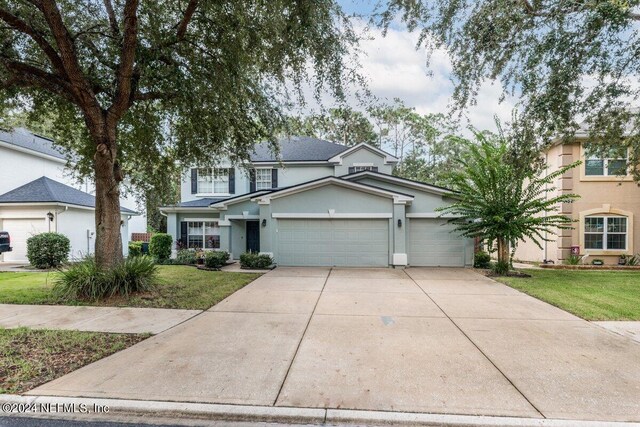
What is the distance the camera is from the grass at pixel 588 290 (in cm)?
688

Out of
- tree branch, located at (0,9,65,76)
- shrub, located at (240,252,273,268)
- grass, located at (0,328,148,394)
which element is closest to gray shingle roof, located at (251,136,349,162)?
shrub, located at (240,252,273,268)

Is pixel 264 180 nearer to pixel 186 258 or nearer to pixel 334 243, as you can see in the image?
pixel 186 258

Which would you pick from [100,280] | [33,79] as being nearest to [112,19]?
[33,79]

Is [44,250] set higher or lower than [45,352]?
higher

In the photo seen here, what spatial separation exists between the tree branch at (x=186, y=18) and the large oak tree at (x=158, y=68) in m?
0.03

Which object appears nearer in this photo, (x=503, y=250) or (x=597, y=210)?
(x=503, y=250)

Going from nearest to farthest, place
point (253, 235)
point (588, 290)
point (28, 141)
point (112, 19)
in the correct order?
point (112, 19), point (588, 290), point (253, 235), point (28, 141)

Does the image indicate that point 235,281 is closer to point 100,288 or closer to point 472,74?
point 100,288

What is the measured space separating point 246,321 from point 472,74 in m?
6.80

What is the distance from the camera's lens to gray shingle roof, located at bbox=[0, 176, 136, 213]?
15.5m

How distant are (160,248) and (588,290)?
1624 cm

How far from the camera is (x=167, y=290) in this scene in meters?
8.60

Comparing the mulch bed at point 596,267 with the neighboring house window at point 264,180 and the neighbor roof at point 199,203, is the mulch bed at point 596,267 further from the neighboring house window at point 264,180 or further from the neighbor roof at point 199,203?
the neighbor roof at point 199,203

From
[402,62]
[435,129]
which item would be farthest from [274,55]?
[435,129]
